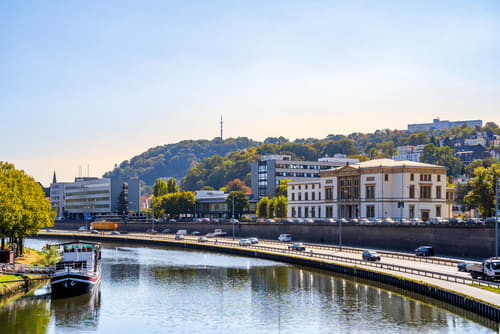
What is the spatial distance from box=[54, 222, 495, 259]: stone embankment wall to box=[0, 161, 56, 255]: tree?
61065mm

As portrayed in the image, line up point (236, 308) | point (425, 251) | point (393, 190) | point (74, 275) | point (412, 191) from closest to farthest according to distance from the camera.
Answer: point (236, 308) < point (74, 275) < point (425, 251) < point (412, 191) < point (393, 190)

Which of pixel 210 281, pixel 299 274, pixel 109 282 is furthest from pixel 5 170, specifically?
pixel 299 274

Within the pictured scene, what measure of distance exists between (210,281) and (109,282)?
15.3 meters

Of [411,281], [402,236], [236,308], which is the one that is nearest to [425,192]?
[402,236]

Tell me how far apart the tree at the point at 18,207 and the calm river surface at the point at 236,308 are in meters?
15.6

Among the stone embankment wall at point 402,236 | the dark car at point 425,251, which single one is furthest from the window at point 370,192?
the dark car at point 425,251

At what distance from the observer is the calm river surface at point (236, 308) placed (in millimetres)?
59156

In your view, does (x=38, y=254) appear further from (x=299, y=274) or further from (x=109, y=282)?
(x=299, y=274)

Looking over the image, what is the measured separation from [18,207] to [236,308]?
4335 centimetres

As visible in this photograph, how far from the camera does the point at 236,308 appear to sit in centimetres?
6938

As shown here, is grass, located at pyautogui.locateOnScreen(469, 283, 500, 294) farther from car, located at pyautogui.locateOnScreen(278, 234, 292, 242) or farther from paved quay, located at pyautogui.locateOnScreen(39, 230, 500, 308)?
car, located at pyautogui.locateOnScreen(278, 234, 292, 242)

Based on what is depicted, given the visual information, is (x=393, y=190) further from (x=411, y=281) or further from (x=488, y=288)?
(x=488, y=288)

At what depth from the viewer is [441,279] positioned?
74250mm

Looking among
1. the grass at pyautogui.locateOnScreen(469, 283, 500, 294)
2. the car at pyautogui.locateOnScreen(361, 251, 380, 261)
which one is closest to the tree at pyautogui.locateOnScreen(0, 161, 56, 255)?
the car at pyautogui.locateOnScreen(361, 251, 380, 261)
